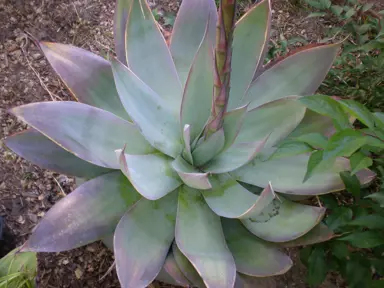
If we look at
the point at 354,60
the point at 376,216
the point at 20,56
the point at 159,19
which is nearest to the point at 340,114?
the point at 376,216

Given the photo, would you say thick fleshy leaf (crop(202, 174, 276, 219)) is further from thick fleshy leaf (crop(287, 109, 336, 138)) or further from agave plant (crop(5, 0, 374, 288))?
thick fleshy leaf (crop(287, 109, 336, 138))

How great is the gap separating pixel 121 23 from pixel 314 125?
0.48 meters

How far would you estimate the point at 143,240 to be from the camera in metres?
0.85

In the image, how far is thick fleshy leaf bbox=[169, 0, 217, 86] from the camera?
97cm

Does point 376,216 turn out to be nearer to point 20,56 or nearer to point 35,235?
point 35,235

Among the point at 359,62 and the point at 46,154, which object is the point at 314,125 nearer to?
the point at 46,154

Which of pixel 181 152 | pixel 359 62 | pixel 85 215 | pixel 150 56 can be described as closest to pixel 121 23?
pixel 150 56

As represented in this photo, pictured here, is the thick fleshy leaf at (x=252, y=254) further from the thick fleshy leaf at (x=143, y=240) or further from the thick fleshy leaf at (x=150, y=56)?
the thick fleshy leaf at (x=150, y=56)

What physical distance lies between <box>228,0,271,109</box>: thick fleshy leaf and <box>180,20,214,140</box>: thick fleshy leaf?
0.22 feet

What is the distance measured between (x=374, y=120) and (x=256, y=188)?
0.32 m

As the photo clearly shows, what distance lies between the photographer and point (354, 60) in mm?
1389

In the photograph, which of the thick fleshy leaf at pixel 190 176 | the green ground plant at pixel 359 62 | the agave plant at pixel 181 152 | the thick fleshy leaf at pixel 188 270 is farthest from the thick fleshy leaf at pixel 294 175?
the green ground plant at pixel 359 62

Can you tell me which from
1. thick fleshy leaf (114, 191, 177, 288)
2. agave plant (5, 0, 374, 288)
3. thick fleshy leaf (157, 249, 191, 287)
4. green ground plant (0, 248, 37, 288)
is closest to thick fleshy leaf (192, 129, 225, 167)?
agave plant (5, 0, 374, 288)

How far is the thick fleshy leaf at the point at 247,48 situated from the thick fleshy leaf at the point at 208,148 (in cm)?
11
